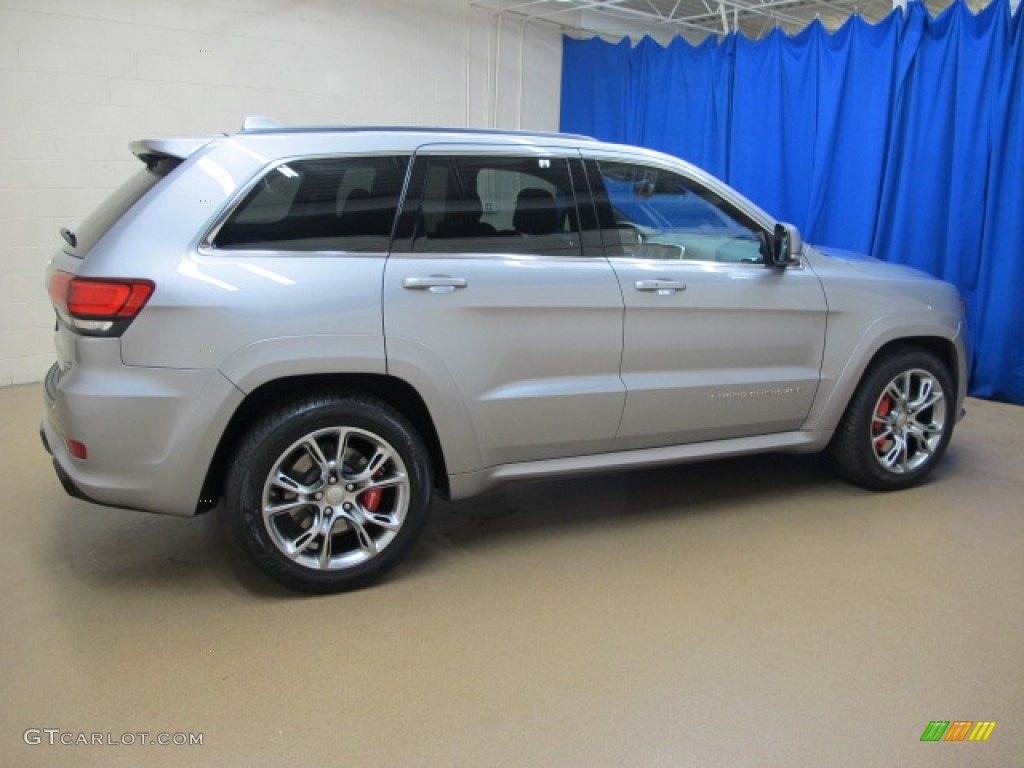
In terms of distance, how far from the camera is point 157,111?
6.07 metres

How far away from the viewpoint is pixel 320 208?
2.88 metres

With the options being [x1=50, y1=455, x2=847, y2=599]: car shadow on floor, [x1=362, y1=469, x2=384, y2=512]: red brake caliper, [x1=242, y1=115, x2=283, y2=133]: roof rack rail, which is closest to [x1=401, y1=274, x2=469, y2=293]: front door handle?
[x1=362, y1=469, x2=384, y2=512]: red brake caliper

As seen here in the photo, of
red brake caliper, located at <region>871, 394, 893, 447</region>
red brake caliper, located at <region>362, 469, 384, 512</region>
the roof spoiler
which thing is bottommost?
red brake caliper, located at <region>362, 469, 384, 512</region>

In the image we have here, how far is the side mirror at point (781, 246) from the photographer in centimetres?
355

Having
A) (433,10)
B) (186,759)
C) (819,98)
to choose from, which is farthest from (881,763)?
(433,10)

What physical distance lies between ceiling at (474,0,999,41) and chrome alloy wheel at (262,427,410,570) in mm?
6145

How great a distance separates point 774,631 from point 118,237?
261 cm

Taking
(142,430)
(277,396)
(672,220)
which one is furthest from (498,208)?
(142,430)

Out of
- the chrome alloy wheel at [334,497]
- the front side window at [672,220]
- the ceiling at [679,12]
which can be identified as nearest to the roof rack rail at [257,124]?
the chrome alloy wheel at [334,497]

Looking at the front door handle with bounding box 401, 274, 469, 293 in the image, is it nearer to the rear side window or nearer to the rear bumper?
the rear side window

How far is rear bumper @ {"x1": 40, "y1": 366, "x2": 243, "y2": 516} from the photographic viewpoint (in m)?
2.62

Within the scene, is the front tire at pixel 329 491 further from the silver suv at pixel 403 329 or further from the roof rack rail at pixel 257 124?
the roof rack rail at pixel 257 124

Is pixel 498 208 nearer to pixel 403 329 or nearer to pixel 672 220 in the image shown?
pixel 403 329

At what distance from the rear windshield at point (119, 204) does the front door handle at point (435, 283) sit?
0.91m
